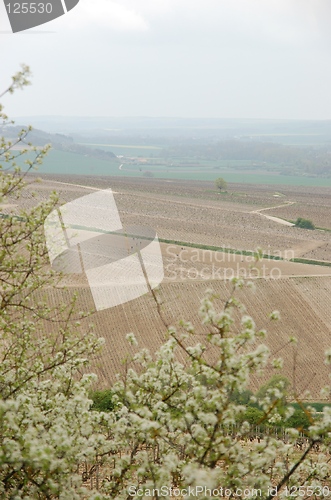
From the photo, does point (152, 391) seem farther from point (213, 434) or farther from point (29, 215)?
point (29, 215)

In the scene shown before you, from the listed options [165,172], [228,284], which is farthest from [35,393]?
[165,172]

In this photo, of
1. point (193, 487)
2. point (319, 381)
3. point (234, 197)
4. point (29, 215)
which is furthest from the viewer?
point (234, 197)

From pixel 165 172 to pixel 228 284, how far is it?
13035 cm

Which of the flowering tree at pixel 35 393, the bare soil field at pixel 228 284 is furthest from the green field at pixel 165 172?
the flowering tree at pixel 35 393

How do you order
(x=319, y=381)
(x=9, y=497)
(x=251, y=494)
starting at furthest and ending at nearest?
(x=319, y=381) → (x=9, y=497) → (x=251, y=494)

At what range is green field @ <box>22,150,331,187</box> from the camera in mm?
141875

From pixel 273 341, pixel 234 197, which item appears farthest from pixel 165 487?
pixel 234 197

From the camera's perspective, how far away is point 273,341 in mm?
28328

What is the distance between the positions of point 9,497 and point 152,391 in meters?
1.97

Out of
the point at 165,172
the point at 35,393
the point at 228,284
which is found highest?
the point at 35,393

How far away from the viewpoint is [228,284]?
112 ft

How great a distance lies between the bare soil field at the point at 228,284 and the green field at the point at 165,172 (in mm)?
70063

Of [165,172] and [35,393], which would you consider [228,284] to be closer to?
[35,393]

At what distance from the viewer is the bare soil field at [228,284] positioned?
26234 mm
